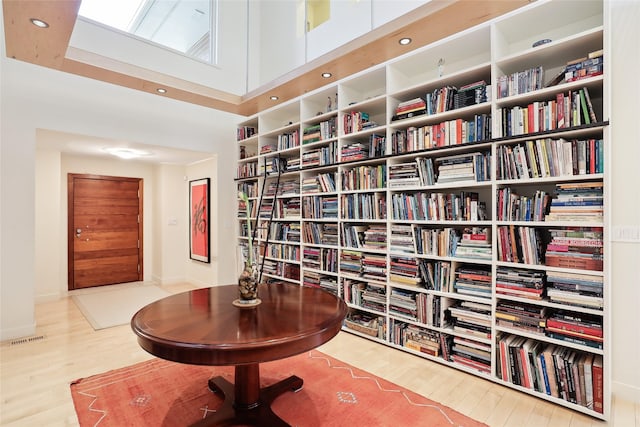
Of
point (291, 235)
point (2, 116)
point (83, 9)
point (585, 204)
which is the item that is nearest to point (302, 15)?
point (83, 9)

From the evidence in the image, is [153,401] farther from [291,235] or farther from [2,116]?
[2,116]

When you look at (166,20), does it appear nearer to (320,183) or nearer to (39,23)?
(39,23)

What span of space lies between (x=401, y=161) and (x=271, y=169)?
1729 mm

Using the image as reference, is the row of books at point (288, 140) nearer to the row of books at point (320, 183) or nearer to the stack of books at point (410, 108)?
the row of books at point (320, 183)

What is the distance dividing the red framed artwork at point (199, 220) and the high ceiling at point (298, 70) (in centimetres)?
173

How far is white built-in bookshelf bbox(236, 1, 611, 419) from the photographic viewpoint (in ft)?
6.17

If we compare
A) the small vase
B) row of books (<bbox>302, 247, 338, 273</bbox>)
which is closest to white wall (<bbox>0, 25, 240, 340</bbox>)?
row of books (<bbox>302, 247, 338, 273</bbox>)

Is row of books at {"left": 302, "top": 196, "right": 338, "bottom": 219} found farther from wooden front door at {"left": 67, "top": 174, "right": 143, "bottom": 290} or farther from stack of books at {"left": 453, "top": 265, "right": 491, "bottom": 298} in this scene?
wooden front door at {"left": 67, "top": 174, "right": 143, "bottom": 290}

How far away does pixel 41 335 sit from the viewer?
3.05m

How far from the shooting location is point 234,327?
57.8 inches

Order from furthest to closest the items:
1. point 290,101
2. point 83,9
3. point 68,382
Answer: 1. point 290,101
2. point 83,9
3. point 68,382

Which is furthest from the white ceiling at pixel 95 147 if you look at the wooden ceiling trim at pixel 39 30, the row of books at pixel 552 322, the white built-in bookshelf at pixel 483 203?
the row of books at pixel 552 322

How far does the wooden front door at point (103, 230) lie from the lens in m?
4.84

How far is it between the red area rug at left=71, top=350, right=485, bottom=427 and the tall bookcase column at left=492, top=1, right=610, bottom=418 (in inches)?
27.3
